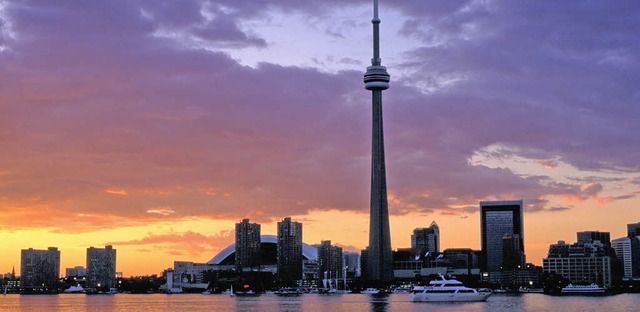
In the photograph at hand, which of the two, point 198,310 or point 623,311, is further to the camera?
point 198,310

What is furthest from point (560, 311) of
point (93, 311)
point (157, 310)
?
point (93, 311)

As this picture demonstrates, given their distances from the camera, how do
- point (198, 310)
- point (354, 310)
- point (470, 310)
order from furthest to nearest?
1. point (198, 310)
2. point (354, 310)
3. point (470, 310)

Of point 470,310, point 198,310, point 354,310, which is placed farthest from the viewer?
point 198,310

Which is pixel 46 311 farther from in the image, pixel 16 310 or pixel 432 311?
pixel 432 311

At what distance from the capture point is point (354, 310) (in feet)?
577

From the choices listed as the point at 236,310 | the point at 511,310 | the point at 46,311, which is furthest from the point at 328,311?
the point at 46,311

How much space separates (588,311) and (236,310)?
6570 centimetres

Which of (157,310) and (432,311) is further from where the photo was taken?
(157,310)

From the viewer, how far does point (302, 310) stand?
580 ft

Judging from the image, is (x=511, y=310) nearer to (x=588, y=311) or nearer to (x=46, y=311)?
(x=588, y=311)

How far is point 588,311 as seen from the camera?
554ft

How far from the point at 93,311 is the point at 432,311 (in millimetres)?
74963

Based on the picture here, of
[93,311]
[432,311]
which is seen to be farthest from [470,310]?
[93,311]

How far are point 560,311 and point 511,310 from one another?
8.54 m
